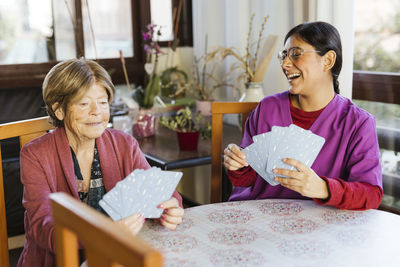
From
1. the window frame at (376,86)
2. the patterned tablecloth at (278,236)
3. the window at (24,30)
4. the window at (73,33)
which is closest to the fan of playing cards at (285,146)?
the patterned tablecloth at (278,236)

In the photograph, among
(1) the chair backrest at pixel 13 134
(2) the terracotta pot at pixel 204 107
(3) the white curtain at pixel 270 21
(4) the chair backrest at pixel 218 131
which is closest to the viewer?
(1) the chair backrest at pixel 13 134

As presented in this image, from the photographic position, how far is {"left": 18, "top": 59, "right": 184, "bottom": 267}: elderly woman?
4.81ft

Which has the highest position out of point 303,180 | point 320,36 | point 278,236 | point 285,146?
point 320,36

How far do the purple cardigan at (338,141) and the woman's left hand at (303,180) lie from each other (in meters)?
0.20

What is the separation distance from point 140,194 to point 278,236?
15.2 inches

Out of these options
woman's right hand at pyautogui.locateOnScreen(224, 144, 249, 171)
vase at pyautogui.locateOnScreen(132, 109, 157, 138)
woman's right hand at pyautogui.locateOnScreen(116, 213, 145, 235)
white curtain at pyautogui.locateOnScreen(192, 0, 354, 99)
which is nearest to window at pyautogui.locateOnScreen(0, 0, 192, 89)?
white curtain at pyautogui.locateOnScreen(192, 0, 354, 99)

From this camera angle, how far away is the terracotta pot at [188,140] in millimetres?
2535

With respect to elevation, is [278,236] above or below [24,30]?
below

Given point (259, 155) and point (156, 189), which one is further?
point (259, 155)

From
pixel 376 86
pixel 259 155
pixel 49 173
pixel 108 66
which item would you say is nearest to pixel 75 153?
pixel 49 173

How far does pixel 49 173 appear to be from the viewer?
152cm

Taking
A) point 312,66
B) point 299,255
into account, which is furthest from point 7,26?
point 299,255

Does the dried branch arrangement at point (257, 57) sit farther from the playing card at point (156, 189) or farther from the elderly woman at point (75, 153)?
the playing card at point (156, 189)

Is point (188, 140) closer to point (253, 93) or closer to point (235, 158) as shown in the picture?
point (253, 93)
